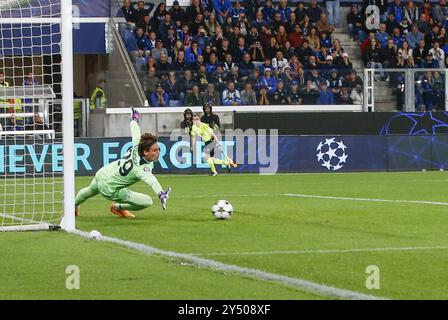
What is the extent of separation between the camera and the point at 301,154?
3095cm

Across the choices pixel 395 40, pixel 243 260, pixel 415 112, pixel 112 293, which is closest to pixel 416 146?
pixel 415 112

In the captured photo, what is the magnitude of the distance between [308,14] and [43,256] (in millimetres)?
27716

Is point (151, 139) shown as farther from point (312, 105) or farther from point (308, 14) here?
point (308, 14)

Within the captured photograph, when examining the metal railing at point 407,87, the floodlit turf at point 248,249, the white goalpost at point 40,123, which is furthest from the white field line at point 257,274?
the metal railing at point 407,87

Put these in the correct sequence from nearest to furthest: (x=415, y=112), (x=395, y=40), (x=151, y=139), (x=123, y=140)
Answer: (x=151, y=139) < (x=123, y=140) < (x=415, y=112) < (x=395, y=40)

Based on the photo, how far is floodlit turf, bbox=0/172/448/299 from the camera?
9.28 metres

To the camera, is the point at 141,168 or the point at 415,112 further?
the point at 415,112

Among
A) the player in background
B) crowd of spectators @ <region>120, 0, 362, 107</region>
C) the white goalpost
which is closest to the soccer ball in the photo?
the white goalpost

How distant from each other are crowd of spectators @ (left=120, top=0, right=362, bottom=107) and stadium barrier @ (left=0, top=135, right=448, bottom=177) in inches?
140

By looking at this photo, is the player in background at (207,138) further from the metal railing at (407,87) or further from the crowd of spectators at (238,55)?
the metal railing at (407,87)

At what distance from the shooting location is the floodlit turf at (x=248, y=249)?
365 inches

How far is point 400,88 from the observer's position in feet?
114

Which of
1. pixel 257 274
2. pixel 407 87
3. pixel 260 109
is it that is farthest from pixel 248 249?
pixel 407 87

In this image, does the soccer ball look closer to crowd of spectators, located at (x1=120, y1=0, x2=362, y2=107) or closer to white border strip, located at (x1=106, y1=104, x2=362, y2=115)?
crowd of spectators, located at (x1=120, y1=0, x2=362, y2=107)
